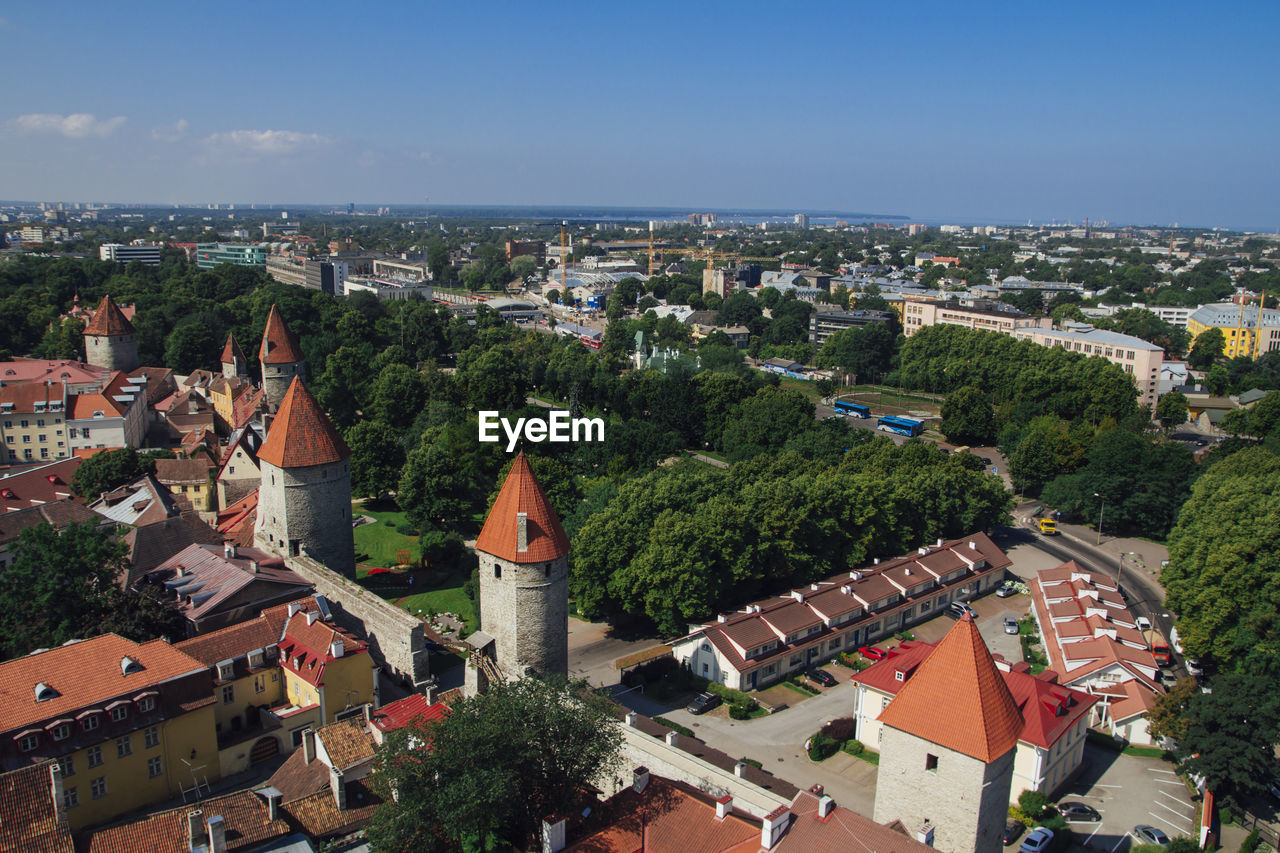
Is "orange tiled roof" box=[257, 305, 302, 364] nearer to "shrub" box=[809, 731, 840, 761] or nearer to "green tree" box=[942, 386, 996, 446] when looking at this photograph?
"shrub" box=[809, 731, 840, 761]

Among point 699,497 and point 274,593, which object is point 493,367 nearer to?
point 699,497

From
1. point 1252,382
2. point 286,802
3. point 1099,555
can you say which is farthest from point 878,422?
point 286,802

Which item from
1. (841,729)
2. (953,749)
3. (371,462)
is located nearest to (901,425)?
(371,462)

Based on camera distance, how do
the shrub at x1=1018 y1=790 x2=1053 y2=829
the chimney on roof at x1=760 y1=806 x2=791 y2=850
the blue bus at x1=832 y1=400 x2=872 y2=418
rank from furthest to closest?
1. the blue bus at x1=832 y1=400 x2=872 y2=418
2. the shrub at x1=1018 y1=790 x2=1053 y2=829
3. the chimney on roof at x1=760 y1=806 x2=791 y2=850

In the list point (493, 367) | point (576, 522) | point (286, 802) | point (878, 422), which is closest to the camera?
point (286, 802)

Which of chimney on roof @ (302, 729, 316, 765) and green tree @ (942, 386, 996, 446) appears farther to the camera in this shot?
green tree @ (942, 386, 996, 446)

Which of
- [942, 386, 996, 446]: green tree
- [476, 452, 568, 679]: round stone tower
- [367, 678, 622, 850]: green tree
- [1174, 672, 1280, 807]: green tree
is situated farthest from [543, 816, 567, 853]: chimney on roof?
[942, 386, 996, 446]: green tree

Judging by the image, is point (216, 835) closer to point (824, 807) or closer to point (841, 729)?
point (824, 807)
